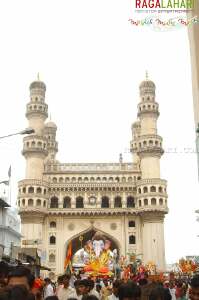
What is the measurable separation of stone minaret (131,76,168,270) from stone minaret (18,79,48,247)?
38.8 ft

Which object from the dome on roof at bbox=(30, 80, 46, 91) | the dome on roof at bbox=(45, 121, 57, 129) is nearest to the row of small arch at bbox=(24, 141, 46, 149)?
the dome on roof at bbox=(30, 80, 46, 91)

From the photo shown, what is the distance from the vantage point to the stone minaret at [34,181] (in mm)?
53469

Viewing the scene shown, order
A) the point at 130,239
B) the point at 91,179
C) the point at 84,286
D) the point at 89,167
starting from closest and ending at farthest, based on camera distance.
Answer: the point at 84,286 → the point at 130,239 → the point at 91,179 → the point at 89,167

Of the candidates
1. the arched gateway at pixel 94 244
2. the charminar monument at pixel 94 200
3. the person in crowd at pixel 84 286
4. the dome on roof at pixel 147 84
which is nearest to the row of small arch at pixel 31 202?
the charminar monument at pixel 94 200

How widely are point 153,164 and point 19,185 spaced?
16388 mm

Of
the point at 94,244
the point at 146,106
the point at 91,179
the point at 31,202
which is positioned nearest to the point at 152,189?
the point at 91,179

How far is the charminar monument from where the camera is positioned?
2112 inches

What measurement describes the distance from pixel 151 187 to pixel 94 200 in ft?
23.9

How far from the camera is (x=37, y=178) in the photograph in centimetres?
5569

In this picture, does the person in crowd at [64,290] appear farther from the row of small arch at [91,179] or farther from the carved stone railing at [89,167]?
the carved stone railing at [89,167]

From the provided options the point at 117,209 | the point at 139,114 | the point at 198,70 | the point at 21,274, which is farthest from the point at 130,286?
the point at 139,114

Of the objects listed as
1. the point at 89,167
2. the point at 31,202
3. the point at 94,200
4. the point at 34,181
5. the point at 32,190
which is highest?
the point at 89,167

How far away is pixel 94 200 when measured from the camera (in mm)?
56656

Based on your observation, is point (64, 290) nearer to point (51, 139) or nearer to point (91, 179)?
point (91, 179)
